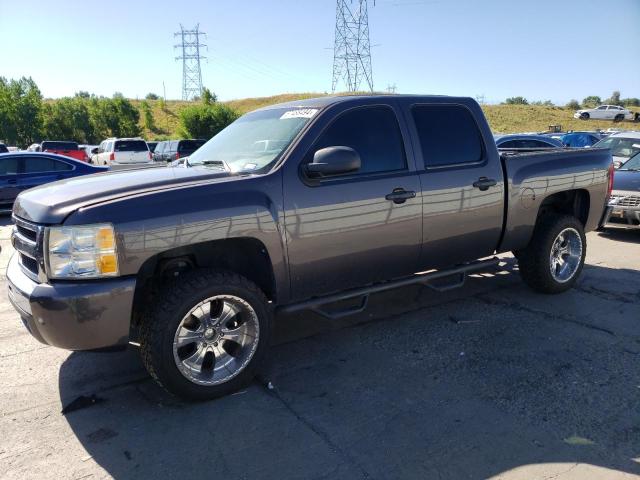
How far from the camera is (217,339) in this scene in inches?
141

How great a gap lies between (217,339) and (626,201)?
7.78 meters

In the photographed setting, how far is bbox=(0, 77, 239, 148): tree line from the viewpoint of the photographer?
142 feet

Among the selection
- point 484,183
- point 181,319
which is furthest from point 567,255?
point 181,319

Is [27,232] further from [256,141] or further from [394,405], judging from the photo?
[394,405]

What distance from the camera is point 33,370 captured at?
13.4 ft

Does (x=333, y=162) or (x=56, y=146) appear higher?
(x=333, y=162)

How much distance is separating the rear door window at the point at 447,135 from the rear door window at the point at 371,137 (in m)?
0.28

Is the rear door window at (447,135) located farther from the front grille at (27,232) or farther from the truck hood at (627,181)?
the truck hood at (627,181)

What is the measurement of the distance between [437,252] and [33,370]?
3467 mm

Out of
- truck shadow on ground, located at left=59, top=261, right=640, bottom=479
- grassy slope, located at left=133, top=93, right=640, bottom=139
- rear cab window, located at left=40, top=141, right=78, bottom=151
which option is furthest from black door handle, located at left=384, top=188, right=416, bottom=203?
grassy slope, located at left=133, top=93, right=640, bottom=139

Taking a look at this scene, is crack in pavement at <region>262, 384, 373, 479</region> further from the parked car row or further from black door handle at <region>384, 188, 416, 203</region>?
the parked car row

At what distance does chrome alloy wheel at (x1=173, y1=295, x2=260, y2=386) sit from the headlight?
2.09 feet

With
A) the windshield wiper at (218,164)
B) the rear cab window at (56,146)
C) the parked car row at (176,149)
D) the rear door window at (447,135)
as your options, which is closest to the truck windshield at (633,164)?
the rear door window at (447,135)

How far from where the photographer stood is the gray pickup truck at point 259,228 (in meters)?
3.12
